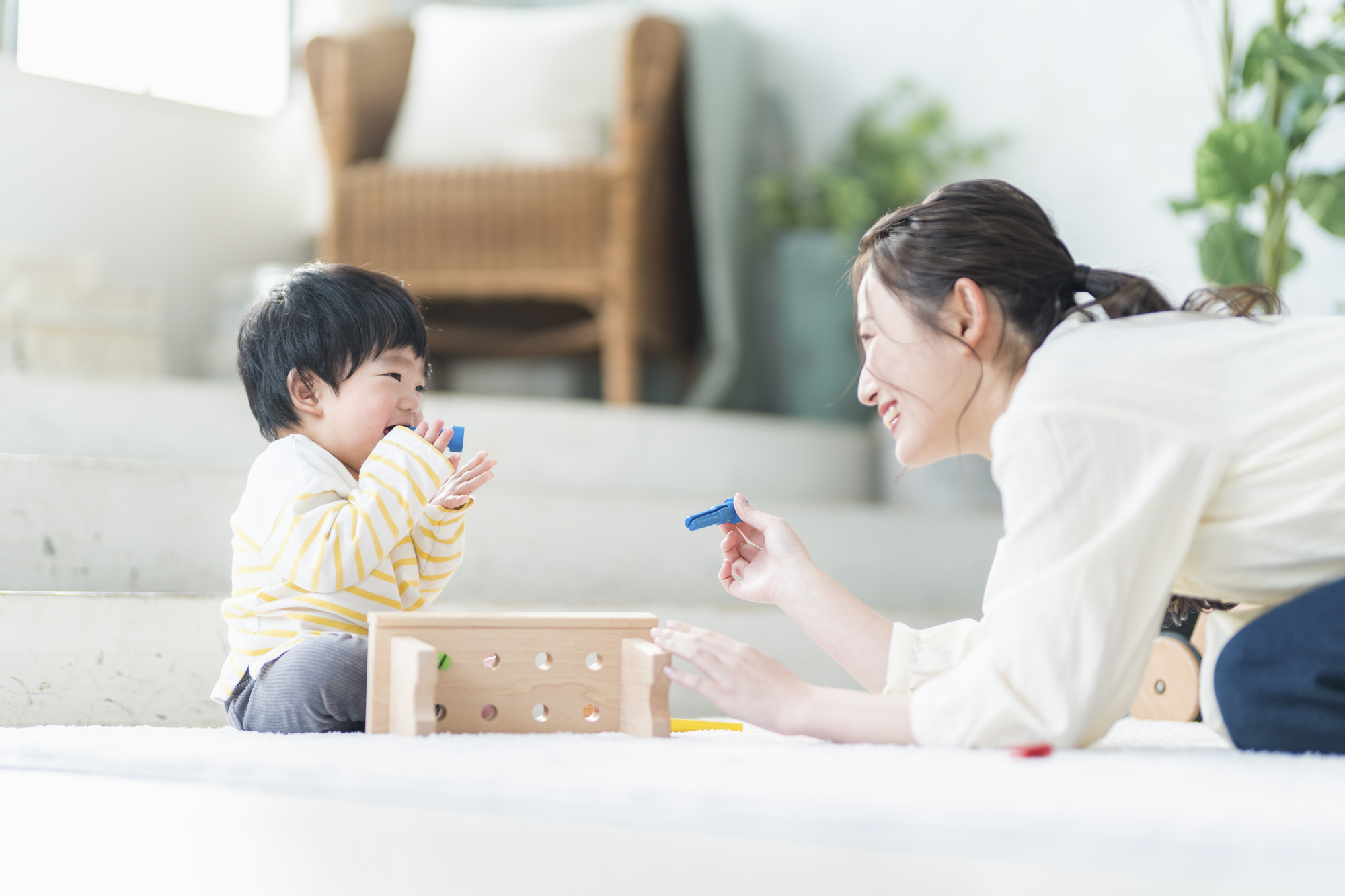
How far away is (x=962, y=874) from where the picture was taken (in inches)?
18.9

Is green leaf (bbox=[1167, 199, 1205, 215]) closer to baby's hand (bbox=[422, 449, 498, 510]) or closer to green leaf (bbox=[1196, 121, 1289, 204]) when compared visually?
green leaf (bbox=[1196, 121, 1289, 204])

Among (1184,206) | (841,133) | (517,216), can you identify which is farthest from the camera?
(841,133)

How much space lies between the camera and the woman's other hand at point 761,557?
0.92 metres

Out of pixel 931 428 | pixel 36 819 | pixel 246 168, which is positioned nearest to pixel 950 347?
pixel 931 428

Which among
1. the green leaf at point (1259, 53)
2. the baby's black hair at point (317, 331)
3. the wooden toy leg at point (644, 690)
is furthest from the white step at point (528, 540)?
the green leaf at point (1259, 53)

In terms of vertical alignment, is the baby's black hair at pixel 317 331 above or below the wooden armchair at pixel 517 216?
below

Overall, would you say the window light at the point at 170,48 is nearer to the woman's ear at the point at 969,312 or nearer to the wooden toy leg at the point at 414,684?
the wooden toy leg at the point at 414,684

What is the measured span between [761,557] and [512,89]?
165 centimetres

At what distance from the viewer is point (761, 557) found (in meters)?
0.96

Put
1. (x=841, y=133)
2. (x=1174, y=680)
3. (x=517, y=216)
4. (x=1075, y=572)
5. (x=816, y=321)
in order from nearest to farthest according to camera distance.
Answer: (x=1075, y=572) → (x=1174, y=680) → (x=517, y=216) → (x=816, y=321) → (x=841, y=133)

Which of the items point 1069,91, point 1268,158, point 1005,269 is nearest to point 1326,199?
point 1268,158

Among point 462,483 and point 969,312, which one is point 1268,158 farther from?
point 462,483

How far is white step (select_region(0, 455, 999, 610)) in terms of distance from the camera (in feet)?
4.09

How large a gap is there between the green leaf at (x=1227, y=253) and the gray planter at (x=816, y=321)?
0.84 m
